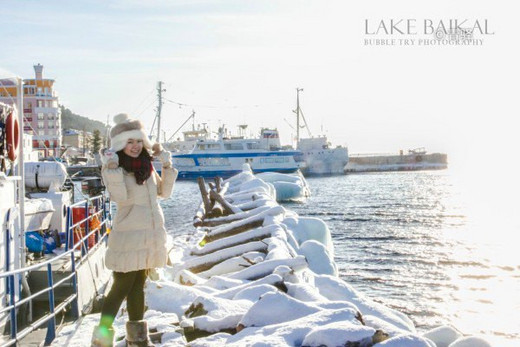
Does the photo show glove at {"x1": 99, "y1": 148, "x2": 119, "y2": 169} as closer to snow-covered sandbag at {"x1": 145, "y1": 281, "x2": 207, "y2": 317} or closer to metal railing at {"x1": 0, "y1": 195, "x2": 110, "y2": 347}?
metal railing at {"x1": 0, "y1": 195, "x2": 110, "y2": 347}

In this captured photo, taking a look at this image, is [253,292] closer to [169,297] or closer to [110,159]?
[169,297]

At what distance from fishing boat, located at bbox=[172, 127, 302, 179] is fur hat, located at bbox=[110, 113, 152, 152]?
69.0m

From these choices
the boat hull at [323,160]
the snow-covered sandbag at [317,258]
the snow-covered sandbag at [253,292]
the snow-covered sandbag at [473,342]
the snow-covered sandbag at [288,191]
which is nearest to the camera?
the snow-covered sandbag at [473,342]

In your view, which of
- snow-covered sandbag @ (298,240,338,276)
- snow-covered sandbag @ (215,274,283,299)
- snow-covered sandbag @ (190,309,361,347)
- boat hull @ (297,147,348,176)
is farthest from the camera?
boat hull @ (297,147,348,176)

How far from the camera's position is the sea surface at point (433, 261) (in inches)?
476

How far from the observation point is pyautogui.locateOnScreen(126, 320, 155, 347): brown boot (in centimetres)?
454

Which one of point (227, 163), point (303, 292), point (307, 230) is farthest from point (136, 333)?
point (227, 163)

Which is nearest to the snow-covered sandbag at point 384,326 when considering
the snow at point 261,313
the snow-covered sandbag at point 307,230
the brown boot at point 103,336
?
the snow at point 261,313

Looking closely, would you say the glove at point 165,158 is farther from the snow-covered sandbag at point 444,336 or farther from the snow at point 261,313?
the snow-covered sandbag at point 444,336

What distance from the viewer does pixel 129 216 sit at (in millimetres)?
4336

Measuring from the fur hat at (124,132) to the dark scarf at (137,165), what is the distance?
0.26ft

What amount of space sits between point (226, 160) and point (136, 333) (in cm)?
7011

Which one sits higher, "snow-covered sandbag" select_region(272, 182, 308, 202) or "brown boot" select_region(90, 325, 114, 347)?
"brown boot" select_region(90, 325, 114, 347)

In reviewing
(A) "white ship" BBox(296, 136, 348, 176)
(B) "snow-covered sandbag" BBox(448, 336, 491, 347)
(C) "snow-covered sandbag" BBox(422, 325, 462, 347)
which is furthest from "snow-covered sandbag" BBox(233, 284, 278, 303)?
(A) "white ship" BBox(296, 136, 348, 176)
